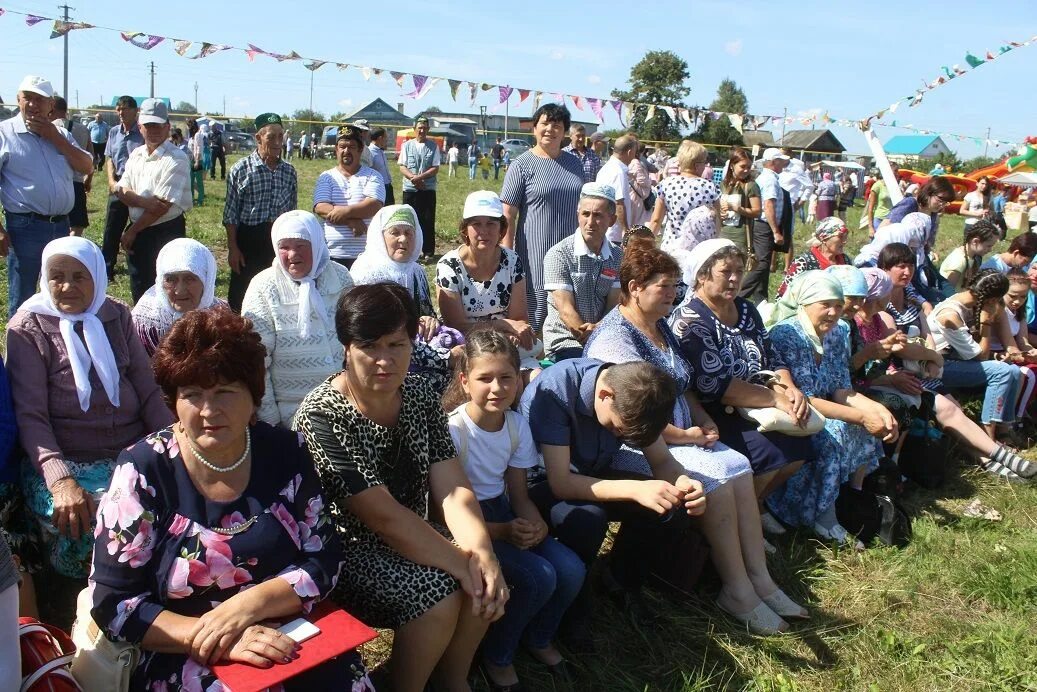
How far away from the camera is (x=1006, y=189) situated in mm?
27938

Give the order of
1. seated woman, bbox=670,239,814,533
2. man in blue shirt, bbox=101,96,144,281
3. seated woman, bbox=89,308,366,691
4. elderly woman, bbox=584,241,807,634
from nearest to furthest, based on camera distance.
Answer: seated woman, bbox=89,308,366,691, elderly woman, bbox=584,241,807,634, seated woman, bbox=670,239,814,533, man in blue shirt, bbox=101,96,144,281

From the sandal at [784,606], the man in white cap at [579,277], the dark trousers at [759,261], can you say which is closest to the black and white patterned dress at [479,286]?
the man in white cap at [579,277]

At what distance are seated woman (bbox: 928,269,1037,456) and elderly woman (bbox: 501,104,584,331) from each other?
260 cm

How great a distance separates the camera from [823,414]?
14.0ft

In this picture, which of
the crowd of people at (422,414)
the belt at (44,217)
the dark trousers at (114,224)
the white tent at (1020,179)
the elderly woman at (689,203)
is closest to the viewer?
the crowd of people at (422,414)

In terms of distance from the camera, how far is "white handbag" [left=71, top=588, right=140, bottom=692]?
6.91 ft

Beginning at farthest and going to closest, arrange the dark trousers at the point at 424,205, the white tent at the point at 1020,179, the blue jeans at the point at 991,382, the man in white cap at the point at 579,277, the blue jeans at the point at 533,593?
the white tent at the point at 1020,179, the dark trousers at the point at 424,205, the blue jeans at the point at 991,382, the man in white cap at the point at 579,277, the blue jeans at the point at 533,593

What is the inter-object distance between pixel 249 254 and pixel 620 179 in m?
3.52

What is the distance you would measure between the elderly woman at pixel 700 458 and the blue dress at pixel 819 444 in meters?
0.69

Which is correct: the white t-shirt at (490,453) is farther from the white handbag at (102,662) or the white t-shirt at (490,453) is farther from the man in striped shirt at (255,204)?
the man in striped shirt at (255,204)

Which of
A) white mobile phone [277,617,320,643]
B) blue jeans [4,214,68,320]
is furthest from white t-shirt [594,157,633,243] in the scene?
white mobile phone [277,617,320,643]

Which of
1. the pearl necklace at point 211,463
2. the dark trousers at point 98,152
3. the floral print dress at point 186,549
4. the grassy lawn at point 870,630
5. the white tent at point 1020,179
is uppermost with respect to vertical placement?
the white tent at point 1020,179

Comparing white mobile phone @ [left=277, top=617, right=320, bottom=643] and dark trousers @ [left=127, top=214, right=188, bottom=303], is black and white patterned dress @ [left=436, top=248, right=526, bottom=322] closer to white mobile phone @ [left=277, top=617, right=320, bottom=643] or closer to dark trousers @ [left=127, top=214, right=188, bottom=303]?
white mobile phone @ [left=277, top=617, right=320, bottom=643]

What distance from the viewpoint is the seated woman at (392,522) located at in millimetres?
2496
